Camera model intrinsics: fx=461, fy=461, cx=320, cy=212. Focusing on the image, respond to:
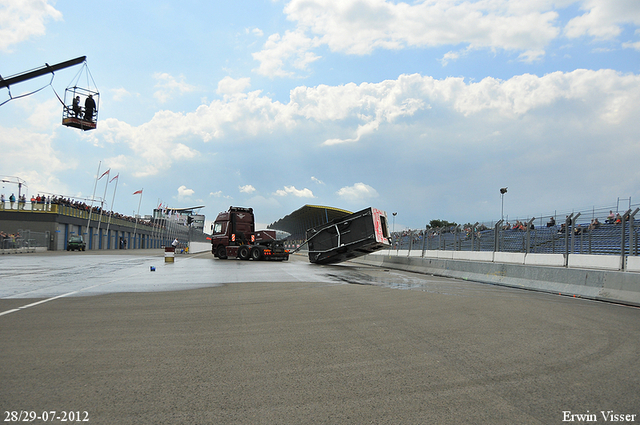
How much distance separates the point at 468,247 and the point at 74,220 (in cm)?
5088

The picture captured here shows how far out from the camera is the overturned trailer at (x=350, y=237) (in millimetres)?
23641

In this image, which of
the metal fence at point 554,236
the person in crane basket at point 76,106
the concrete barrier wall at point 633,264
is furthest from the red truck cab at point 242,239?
the concrete barrier wall at point 633,264

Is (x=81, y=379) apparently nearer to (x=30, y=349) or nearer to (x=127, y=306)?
(x=30, y=349)

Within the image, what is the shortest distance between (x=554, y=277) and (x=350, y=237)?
497 inches

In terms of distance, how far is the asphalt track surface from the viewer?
360 cm

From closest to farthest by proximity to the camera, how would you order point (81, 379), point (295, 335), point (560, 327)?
point (81, 379) → point (295, 335) → point (560, 327)

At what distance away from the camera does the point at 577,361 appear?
5.07 m

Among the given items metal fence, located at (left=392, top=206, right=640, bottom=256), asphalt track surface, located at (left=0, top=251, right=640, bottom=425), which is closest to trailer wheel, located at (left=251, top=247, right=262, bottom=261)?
metal fence, located at (left=392, top=206, right=640, bottom=256)

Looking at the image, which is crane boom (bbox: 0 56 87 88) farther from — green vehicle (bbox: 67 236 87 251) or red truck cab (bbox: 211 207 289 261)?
green vehicle (bbox: 67 236 87 251)

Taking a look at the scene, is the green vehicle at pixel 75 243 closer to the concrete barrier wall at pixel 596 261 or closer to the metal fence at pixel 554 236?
the metal fence at pixel 554 236

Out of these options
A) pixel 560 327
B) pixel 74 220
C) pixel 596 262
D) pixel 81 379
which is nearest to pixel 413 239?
pixel 596 262

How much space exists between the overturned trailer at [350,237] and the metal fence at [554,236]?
437cm

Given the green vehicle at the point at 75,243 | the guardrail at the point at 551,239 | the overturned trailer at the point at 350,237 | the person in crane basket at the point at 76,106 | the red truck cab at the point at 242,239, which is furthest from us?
the green vehicle at the point at 75,243

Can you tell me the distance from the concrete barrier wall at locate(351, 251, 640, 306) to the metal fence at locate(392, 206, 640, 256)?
2.46 feet
